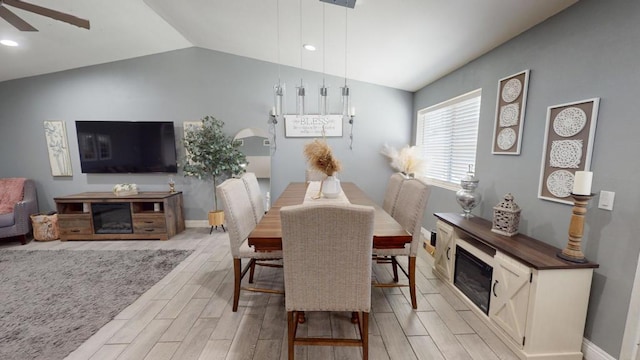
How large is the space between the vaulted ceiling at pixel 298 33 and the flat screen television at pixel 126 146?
1.03 metres

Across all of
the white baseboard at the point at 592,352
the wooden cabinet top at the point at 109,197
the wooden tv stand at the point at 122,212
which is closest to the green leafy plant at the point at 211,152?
the wooden cabinet top at the point at 109,197

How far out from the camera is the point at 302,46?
3271 mm

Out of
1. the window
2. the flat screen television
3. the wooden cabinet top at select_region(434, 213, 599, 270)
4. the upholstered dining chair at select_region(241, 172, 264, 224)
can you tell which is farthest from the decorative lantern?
the flat screen television

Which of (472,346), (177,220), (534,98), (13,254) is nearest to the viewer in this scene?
(472,346)

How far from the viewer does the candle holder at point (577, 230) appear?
144 centimetres

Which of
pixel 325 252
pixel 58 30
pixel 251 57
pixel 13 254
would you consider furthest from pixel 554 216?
pixel 13 254

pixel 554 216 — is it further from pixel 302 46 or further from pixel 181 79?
pixel 181 79

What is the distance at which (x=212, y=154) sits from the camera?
147 inches

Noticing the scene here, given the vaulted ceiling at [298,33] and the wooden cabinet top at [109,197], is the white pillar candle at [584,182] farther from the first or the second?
the wooden cabinet top at [109,197]

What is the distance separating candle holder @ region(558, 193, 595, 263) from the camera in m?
1.44

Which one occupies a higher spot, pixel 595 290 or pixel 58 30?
pixel 58 30

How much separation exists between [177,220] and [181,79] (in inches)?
90.1

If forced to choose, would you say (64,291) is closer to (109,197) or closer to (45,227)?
(109,197)

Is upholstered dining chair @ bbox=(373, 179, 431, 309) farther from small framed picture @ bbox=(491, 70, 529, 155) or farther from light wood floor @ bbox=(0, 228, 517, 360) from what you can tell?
small framed picture @ bbox=(491, 70, 529, 155)
